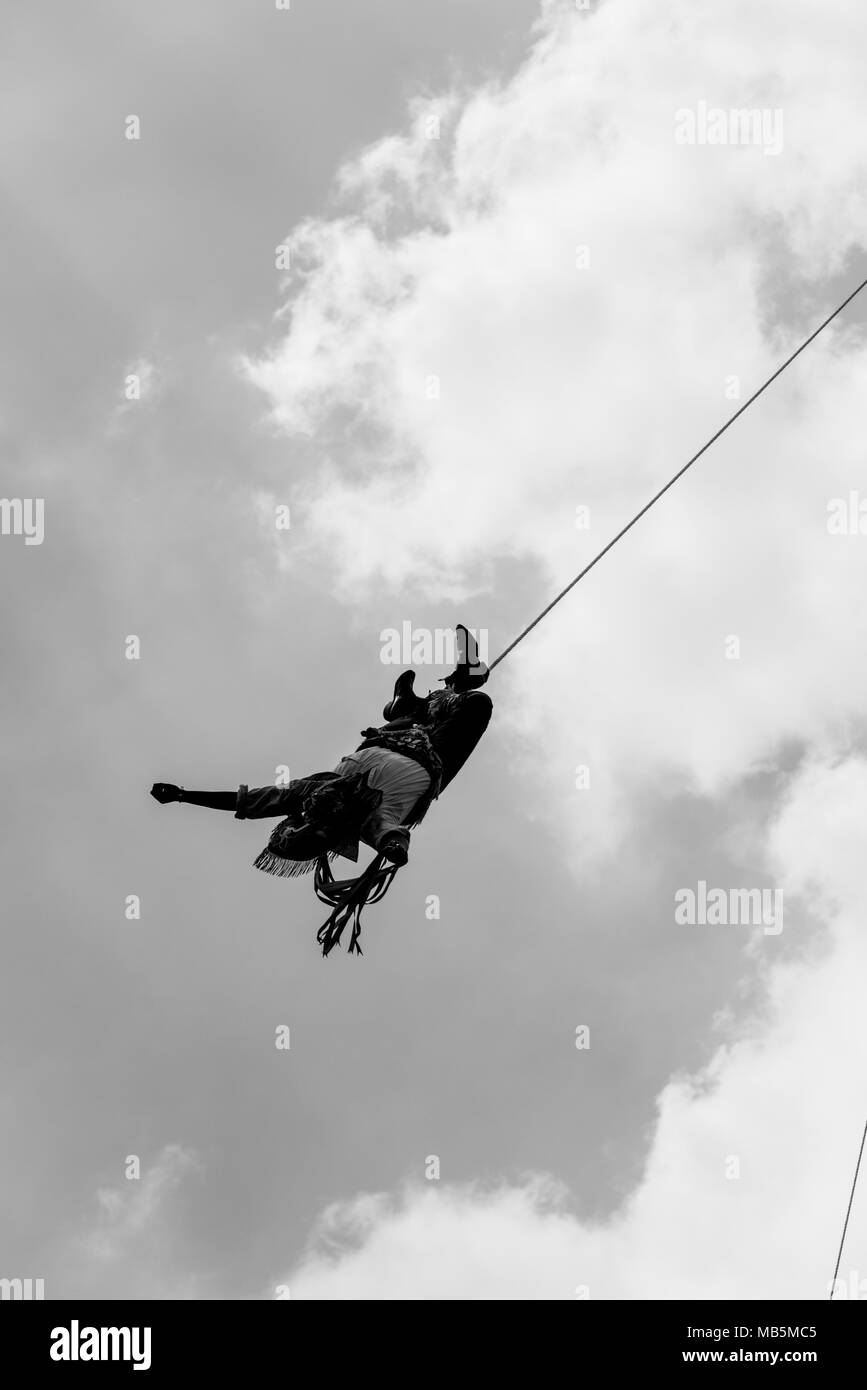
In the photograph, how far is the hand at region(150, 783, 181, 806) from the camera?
2375cm

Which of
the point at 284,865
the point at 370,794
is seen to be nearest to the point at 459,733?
the point at 370,794

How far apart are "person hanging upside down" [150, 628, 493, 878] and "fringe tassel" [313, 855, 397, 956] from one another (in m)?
0.20

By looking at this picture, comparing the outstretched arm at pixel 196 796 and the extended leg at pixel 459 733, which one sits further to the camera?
the extended leg at pixel 459 733

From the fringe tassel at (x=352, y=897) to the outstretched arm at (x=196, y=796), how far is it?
1.28 metres

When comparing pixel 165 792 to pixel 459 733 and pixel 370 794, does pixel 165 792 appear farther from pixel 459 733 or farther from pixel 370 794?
pixel 459 733

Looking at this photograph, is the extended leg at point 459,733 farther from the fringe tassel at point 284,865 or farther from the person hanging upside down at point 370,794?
the fringe tassel at point 284,865

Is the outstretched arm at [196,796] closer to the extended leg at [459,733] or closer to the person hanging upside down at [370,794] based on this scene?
the person hanging upside down at [370,794]

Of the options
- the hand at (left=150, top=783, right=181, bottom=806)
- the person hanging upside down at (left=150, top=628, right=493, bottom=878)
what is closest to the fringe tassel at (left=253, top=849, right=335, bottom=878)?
the person hanging upside down at (left=150, top=628, right=493, bottom=878)

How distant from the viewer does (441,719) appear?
84.1 ft

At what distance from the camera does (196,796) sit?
79.3 feet

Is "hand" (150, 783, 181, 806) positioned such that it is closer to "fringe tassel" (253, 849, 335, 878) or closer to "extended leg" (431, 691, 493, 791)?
"fringe tassel" (253, 849, 335, 878)

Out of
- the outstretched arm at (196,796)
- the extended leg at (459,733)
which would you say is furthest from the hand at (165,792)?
the extended leg at (459,733)

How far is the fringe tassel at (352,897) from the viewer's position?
80.6 ft

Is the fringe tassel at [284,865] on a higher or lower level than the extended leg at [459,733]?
lower
